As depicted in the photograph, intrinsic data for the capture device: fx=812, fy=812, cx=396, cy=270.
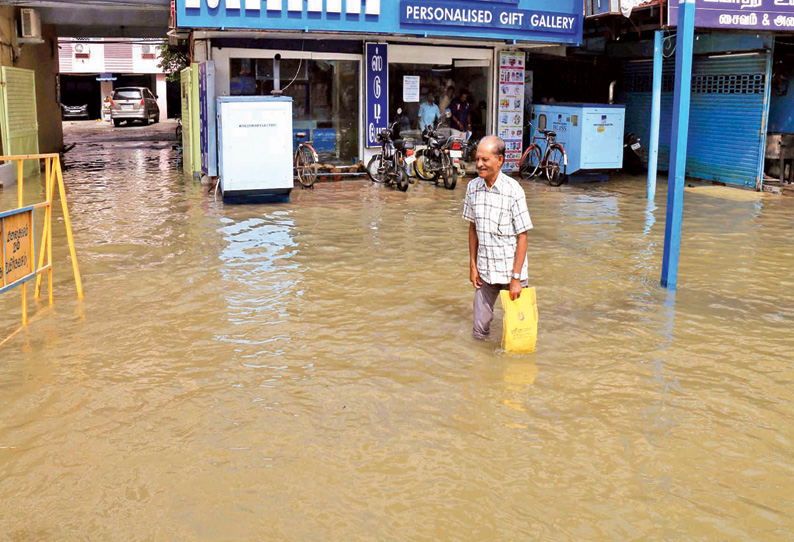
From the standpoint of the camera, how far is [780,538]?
3445 mm

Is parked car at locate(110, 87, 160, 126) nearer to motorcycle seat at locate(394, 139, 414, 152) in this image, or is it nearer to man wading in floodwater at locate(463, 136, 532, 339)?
motorcycle seat at locate(394, 139, 414, 152)

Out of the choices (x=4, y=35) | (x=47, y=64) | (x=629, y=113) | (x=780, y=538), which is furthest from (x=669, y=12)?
(x=47, y=64)

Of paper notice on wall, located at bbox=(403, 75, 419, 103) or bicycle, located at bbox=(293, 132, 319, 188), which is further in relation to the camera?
paper notice on wall, located at bbox=(403, 75, 419, 103)

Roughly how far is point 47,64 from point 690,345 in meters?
20.8

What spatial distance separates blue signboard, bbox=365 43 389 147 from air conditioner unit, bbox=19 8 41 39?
7.13m

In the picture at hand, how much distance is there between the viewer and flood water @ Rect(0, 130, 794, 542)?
366cm

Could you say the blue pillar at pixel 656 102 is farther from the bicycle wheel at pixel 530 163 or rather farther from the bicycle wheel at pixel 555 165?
the bicycle wheel at pixel 530 163

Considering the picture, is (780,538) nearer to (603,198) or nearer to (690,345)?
(690,345)

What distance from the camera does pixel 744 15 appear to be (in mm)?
12367

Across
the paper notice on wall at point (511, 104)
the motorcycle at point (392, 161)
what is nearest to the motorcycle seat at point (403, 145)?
the motorcycle at point (392, 161)

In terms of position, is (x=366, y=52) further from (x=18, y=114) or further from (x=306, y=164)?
(x=18, y=114)

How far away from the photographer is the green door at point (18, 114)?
15.6 m

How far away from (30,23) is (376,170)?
805 cm

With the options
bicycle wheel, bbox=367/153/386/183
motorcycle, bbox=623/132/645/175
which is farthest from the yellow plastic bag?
motorcycle, bbox=623/132/645/175
